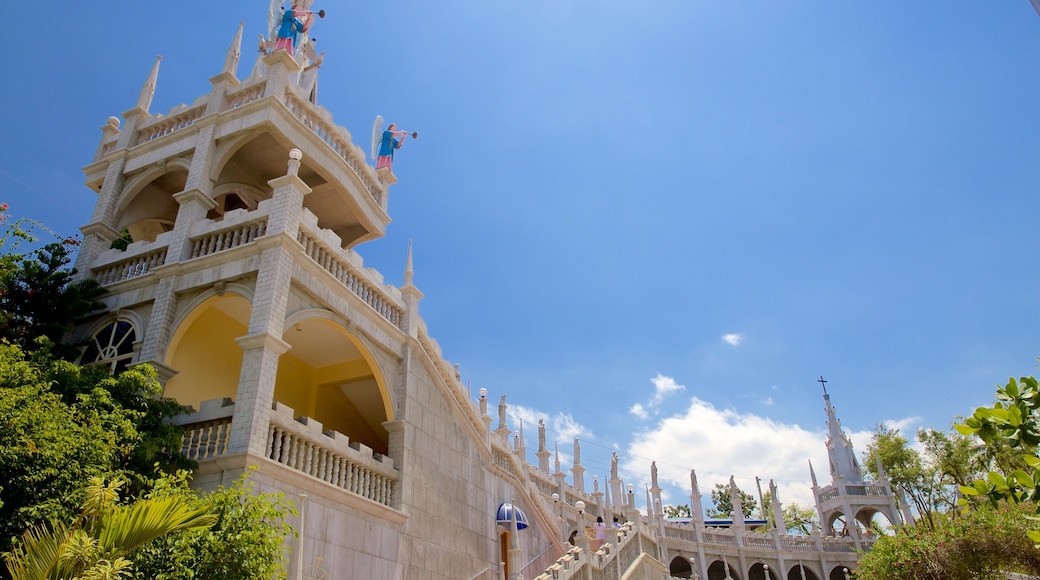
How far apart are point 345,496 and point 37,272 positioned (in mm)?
8926

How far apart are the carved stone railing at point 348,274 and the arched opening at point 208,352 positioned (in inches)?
77.1

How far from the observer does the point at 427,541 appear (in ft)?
54.4

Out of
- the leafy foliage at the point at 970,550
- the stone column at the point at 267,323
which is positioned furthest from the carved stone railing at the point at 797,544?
the stone column at the point at 267,323

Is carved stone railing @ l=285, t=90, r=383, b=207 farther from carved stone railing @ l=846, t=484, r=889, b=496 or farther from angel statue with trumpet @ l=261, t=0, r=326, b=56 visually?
carved stone railing @ l=846, t=484, r=889, b=496

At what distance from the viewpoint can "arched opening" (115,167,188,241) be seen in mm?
19953

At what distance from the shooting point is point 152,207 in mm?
20781

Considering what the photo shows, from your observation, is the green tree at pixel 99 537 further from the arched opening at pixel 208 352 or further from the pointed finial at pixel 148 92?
the pointed finial at pixel 148 92

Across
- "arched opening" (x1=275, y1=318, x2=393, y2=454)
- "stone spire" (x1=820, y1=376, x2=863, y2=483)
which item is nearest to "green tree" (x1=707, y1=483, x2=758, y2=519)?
"stone spire" (x1=820, y1=376, x2=863, y2=483)

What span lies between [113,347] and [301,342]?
4.33 m

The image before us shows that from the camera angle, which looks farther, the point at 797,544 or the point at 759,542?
the point at 797,544

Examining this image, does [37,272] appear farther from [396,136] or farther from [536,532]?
[536,532]

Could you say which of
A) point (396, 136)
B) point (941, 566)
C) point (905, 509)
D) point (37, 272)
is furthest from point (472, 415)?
point (905, 509)

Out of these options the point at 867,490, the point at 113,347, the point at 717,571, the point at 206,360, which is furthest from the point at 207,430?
the point at 867,490

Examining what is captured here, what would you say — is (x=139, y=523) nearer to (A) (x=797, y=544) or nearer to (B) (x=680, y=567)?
(B) (x=680, y=567)
